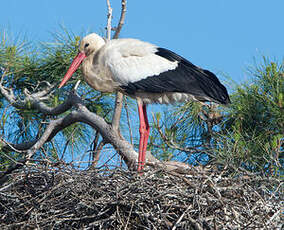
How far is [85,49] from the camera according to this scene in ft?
16.1

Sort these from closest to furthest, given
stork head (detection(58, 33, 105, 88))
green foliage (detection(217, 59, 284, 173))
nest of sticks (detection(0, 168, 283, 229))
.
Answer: nest of sticks (detection(0, 168, 283, 229)) → green foliage (detection(217, 59, 284, 173)) → stork head (detection(58, 33, 105, 88))

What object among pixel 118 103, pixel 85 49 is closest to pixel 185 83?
pixel 118 103

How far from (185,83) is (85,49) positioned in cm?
87

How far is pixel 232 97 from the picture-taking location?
191 inches

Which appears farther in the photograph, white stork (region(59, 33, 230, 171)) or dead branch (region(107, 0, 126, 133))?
A: white stork (region(59, 33, 230, 171))

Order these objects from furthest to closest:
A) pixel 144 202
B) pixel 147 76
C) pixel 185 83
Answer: pixel 147 76, pixel 185 83, pixel 144 202

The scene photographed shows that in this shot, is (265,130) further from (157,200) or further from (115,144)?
(157,200)

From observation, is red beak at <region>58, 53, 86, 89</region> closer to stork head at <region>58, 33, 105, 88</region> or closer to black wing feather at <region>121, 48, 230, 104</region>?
stork head at <region>58, 33, 105, 88</region>

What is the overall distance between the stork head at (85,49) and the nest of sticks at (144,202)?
1.37 metres

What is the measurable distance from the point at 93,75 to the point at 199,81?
0.81 meters

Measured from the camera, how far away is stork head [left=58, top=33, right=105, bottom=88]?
16.0 feet

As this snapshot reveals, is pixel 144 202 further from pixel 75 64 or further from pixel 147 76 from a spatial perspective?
pixel 75 64

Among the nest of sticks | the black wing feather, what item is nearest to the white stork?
the black wing feather

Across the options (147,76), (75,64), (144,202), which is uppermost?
(75,64)
